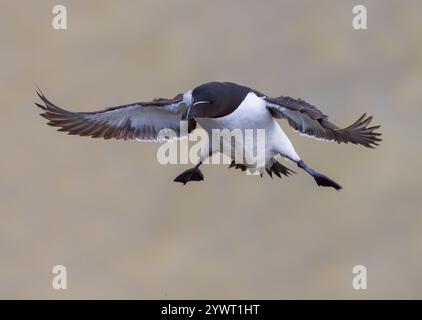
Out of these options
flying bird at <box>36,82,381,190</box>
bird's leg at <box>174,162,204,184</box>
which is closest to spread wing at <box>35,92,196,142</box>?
flying bird at <box>36,82,381,190</box>

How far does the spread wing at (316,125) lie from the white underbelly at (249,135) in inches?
3.9

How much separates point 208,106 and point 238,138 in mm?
490

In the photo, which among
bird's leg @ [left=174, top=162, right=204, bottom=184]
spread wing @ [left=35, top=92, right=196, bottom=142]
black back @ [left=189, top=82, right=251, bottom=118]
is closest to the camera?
black back @ [left=189, top=82, right=251, bottom=118]

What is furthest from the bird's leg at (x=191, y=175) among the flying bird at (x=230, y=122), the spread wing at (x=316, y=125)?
the spread wing at (x=316, y=125)

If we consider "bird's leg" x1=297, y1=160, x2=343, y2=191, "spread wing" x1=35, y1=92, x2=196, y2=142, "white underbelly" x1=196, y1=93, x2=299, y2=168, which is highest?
"spread wing" x1=35, y1=92, x2=196, y2=142

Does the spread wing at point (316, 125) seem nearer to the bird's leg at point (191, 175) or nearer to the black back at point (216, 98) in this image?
the black back at point (216, 98)

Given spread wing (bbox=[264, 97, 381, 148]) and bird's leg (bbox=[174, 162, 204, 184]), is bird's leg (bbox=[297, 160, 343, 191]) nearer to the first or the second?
spread wing (bbox=[264, 97, 381, 148])

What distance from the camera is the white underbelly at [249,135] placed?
15.8 feet

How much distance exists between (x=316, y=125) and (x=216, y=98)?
37.5 inches

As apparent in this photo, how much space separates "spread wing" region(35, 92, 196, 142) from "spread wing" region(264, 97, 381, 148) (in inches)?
25.5

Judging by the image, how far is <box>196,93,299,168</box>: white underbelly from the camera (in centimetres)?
482

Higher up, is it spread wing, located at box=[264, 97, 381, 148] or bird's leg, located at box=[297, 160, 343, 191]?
spread wing, located at box=[264, 97, 381, 148]

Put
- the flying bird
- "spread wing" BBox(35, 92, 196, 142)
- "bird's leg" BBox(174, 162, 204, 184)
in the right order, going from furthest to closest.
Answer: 1. "bird's leg" BBox(174, 162, 204, 184)
2. "spread wing" BBox(35, 92, 196, 142)
3. the flying bird

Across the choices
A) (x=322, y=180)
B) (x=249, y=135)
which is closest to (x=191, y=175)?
Answer: (x=249, y=135)
